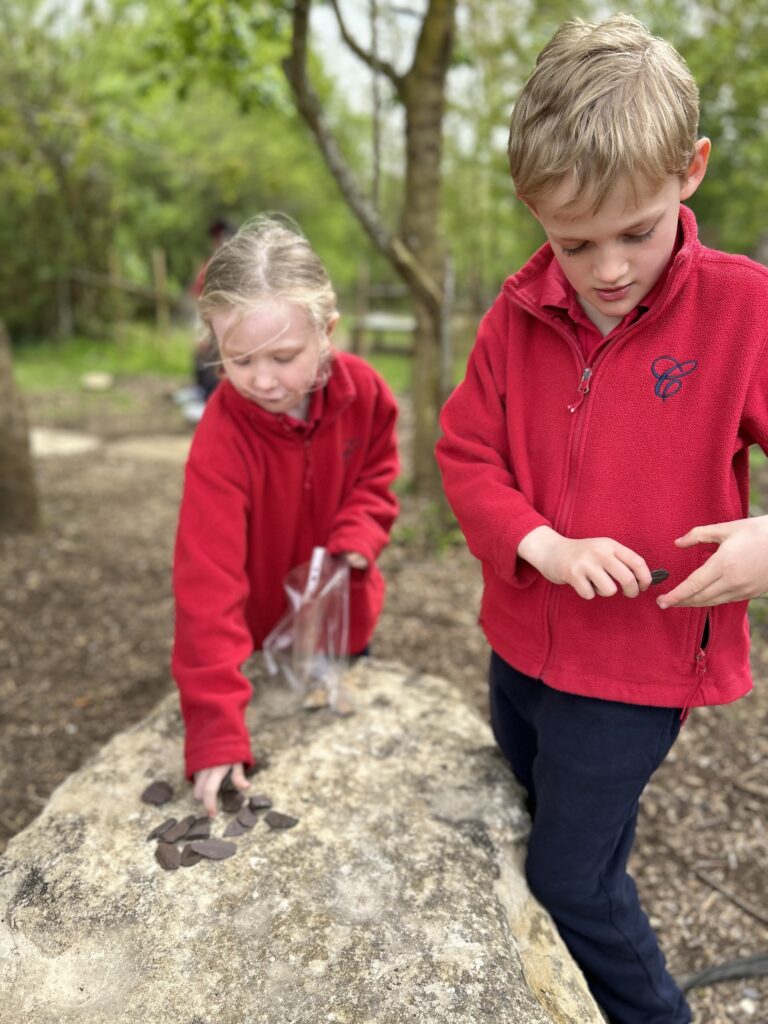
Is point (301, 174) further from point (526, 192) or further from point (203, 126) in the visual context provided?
point (526, 192)

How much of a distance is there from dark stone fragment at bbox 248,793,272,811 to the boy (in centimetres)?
60

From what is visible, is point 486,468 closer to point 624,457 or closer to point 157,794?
point 624,457

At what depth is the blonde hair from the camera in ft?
6.68

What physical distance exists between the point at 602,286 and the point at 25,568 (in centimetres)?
390

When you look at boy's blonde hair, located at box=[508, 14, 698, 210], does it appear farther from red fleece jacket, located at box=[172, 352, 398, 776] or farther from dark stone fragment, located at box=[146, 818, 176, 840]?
dark stone fragment, located at box=[146, 818, 176, 840]

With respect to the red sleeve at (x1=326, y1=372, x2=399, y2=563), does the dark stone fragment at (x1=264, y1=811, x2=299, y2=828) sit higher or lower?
lower

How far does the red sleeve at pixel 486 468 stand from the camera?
1.65 meters

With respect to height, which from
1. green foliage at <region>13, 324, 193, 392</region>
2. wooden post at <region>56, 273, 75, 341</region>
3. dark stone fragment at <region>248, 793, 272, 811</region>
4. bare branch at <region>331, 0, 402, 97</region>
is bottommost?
green foliage at <region>13, 324, 193, 392</region>

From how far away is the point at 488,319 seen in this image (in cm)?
181

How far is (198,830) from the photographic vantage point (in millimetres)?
1918

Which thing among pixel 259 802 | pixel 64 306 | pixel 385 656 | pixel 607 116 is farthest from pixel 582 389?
pixel 64 306

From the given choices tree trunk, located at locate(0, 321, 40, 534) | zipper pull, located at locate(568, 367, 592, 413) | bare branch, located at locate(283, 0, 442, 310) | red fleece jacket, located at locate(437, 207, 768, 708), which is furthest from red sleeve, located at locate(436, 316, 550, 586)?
tree trunk, located at locate(0, 321, 40, 534)

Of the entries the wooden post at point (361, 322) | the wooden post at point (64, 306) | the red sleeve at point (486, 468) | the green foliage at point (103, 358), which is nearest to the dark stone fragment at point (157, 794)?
the red sleeve at point (486, 468)

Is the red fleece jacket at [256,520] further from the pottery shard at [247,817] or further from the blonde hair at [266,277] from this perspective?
the blonde hair at [266,277]
